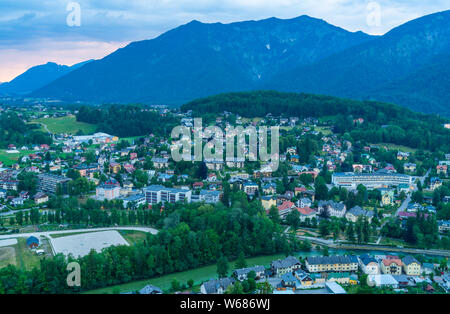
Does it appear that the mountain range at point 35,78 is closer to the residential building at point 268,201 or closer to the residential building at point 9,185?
the residential building at point 9,185

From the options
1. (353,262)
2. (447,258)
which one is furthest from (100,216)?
(447,258)

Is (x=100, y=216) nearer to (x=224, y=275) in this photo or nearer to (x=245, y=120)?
(x=224, y=275)

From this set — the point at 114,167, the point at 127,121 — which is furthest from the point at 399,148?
the point at 127,121

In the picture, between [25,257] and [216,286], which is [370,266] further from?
[25,257]

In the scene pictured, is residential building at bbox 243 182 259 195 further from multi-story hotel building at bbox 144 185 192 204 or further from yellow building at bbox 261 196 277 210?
multi-story hotel building at bbox 144 185 192 204

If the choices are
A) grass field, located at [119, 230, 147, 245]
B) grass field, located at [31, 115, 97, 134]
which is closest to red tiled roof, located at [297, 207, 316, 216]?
grass field, located at [119, 230, 147, 245]

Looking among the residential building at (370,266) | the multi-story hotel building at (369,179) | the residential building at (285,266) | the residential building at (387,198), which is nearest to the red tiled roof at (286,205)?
the residential building at (387,198)
